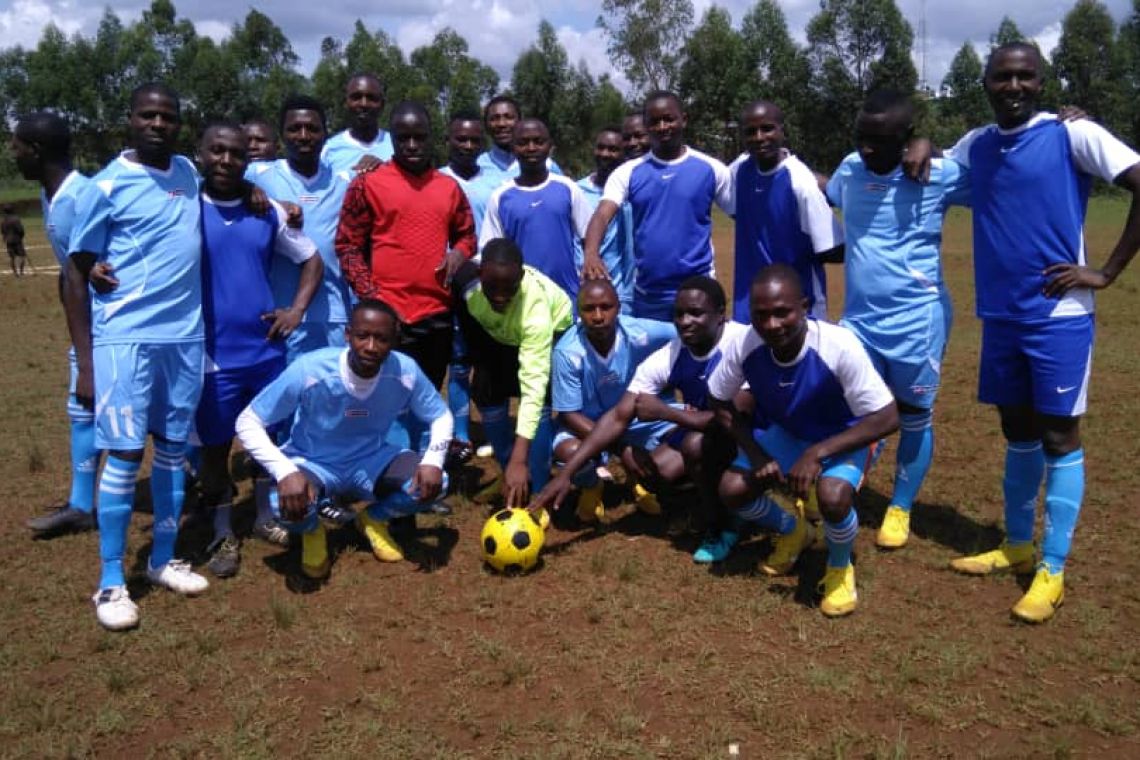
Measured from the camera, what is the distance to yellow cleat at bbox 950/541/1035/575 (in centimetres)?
506

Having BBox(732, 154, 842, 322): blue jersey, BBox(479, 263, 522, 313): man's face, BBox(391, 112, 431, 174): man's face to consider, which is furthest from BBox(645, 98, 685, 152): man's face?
Result: BBox(391, 112, 431, 174): man's face

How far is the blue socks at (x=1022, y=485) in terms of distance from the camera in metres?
4.98

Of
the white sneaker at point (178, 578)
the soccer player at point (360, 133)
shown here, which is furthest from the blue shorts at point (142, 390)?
the soccer player at point (360, 133)

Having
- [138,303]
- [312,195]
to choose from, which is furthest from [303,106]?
[138,303]

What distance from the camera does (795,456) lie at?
498 centimetres

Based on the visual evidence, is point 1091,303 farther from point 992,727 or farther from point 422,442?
point 422,442

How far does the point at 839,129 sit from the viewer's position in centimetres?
4878

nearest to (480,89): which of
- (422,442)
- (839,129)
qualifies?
(839,129)

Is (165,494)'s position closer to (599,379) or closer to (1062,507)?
(599,379)

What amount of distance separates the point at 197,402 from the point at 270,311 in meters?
0.69

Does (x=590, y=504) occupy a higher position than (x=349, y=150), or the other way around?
(x=349, y=150)

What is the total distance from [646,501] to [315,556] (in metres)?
2.20

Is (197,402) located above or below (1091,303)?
below

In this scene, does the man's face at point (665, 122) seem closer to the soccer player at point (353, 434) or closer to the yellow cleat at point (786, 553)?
the soccer player at point (353, 434)
